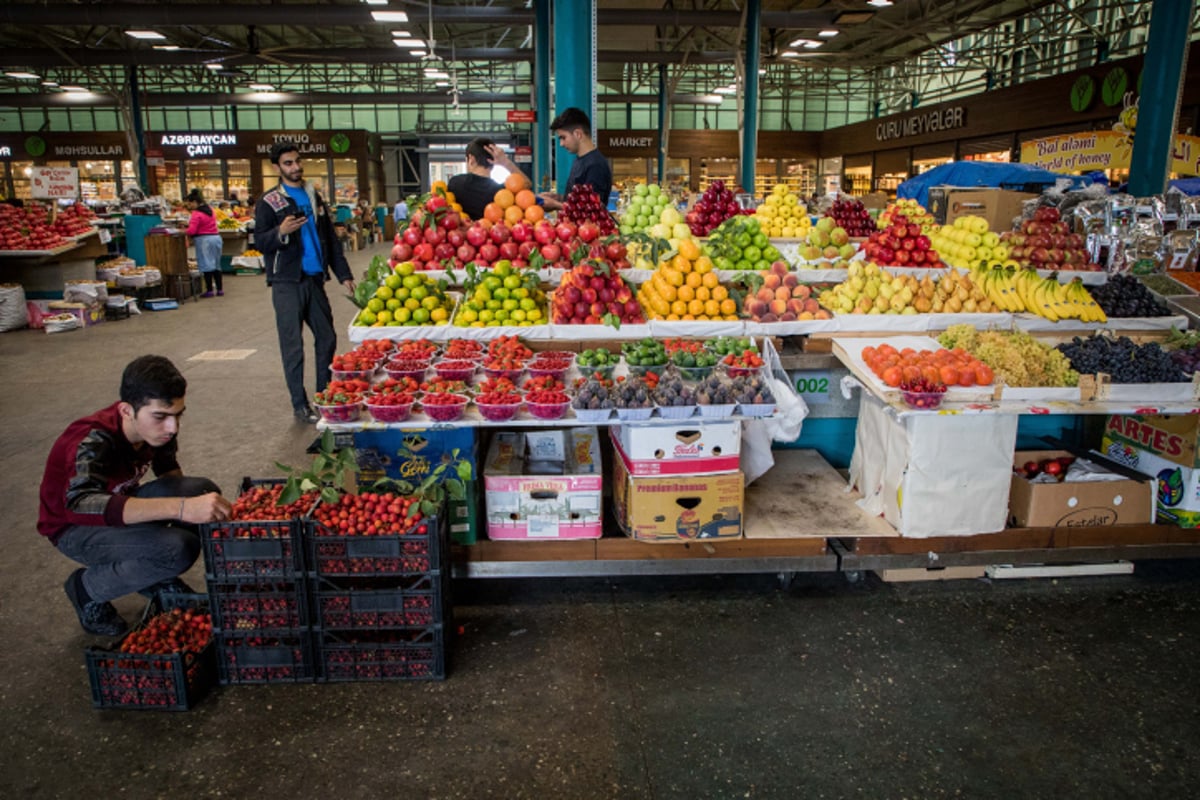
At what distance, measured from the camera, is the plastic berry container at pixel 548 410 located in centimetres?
347

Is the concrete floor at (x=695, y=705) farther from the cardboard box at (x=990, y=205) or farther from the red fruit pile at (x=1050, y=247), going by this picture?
the cardboard box at (x=990, y=205)

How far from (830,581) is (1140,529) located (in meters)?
1.49

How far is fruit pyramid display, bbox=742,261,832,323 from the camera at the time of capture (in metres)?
4.36

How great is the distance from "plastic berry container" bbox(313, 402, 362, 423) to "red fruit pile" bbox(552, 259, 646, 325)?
4.19 ft

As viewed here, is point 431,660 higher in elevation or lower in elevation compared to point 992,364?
lower

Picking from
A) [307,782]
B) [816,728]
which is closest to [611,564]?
[816,728]

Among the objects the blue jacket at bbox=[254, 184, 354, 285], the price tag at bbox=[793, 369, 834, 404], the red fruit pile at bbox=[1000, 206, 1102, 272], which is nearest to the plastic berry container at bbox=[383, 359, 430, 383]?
the price tag at bbox=[793, 369, 834, 404]

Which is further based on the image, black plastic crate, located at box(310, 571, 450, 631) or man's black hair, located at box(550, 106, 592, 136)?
man's black hair, located at box(550, 106, 592, 136)

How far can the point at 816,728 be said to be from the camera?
2.76 m

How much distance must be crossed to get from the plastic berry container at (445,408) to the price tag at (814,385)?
2.04 m

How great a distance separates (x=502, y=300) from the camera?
14.4 feet

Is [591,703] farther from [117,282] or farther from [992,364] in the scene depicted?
[117,282]

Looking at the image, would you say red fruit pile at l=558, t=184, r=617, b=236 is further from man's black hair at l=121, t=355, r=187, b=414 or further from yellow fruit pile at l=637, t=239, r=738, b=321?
man's black hair at l=121, t=355, r=187, b=414

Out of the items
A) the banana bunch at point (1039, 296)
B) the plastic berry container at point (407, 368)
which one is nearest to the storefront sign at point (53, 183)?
the plastic berry container at point (407, 368)
